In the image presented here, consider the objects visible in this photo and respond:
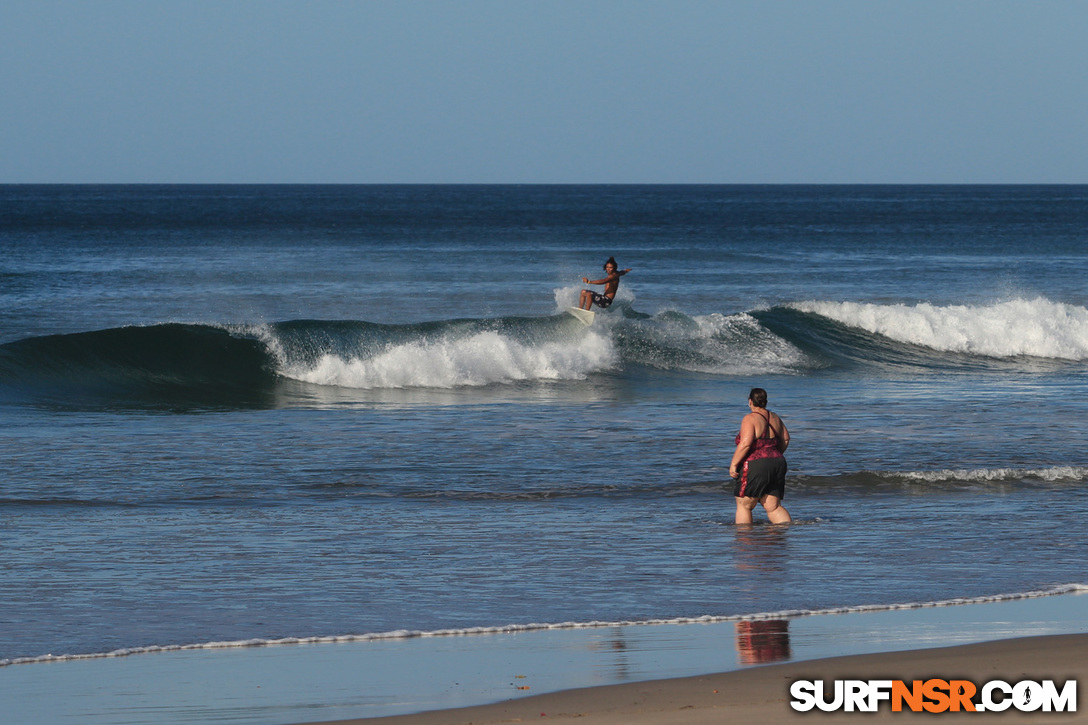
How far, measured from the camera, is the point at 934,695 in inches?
231

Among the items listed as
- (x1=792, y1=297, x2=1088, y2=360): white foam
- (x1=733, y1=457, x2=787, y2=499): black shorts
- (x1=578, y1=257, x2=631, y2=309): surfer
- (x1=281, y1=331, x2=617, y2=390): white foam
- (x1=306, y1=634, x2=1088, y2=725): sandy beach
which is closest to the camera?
(x1=306, y1=634, x2=1088, y2=725): sandy beach

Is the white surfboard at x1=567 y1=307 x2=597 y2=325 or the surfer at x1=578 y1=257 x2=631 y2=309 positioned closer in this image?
the surfer at x1=578 y1=257 x2=631 y2=309

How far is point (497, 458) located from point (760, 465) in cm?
366

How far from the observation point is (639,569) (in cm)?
868

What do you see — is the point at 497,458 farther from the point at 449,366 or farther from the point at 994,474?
the point at 449,366

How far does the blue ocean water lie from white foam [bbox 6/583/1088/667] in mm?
83

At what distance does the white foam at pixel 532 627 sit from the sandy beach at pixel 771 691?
98cm

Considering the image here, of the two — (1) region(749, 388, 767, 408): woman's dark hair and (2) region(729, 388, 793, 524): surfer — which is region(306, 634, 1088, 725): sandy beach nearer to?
(2) region(729, 388, 793, 524): surfer

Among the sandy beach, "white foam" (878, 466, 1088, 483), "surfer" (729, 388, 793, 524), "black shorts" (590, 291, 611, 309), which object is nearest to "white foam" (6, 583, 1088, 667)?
the sandy beach

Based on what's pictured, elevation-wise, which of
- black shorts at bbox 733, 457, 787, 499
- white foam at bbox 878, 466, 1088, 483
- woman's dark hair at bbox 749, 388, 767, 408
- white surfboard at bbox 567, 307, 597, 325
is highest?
white surfboard at bbox 567, 307, 597, 325

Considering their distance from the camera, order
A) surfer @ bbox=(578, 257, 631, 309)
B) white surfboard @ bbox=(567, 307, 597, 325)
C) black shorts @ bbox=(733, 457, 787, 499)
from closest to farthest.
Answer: black shorts @ bbox=(733, 457, 787, 499) < surfer @ bbox=(578, 257, 631, 309) < white surfboard @ bbox=(567, 307, 597, 325)

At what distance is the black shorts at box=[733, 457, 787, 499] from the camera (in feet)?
33.1

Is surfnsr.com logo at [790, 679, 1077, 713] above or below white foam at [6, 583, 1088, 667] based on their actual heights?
below

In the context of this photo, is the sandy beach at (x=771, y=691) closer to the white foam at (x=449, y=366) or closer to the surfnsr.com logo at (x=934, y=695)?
the surfnsr.com logo at (x=934, y=695)
